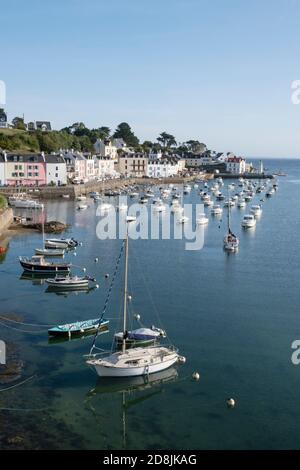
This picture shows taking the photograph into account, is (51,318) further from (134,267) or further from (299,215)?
(299,215)

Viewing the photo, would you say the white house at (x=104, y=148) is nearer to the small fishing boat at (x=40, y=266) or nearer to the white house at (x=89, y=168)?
the white house at (x=89, y=168)

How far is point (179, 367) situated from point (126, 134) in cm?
12059

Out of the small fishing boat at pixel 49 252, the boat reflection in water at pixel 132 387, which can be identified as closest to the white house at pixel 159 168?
the small fishing boat at pixel 49 252

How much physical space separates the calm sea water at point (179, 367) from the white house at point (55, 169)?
37.0m

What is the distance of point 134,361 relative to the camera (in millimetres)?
17172

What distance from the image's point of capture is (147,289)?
2711cm

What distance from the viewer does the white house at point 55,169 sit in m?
70.2

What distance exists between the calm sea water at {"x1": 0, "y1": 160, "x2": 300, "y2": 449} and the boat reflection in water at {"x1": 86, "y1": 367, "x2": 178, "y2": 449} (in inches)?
1.5

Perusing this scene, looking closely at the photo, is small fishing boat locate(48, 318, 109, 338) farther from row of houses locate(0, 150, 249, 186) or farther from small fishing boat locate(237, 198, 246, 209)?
row of houses locate(0, 150, 249, 186)

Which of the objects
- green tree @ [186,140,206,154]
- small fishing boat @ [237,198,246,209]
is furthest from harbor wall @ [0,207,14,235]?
green tree @ [186,140,206,154]

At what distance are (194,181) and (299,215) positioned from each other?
4973 centimetres

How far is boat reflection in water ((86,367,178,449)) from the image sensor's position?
52.6 feet

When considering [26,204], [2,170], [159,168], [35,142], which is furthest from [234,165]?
[26,204]

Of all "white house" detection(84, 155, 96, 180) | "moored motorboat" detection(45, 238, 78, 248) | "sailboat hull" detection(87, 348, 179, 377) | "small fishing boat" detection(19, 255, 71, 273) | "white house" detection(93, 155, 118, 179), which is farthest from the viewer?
"white house" detection(93, 155, 118, 179)
